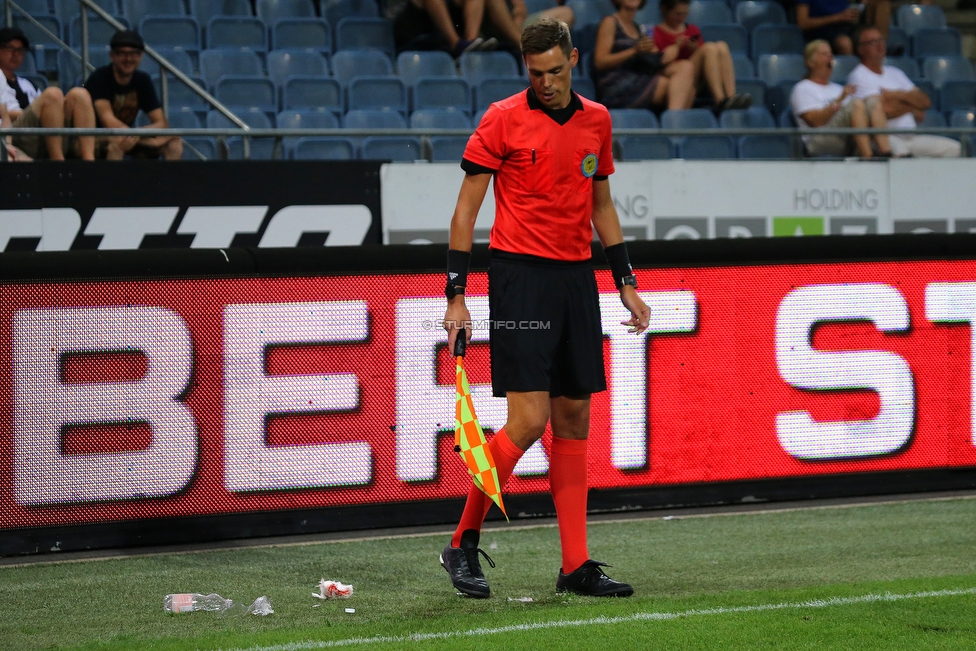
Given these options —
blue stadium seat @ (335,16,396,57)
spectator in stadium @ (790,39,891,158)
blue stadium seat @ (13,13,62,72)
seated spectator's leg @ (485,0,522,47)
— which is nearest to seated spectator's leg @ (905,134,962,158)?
spectator in stadium @ (790,39,891,158)

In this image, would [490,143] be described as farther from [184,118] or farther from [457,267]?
[184,118]

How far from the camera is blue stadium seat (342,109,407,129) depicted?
9195 mm

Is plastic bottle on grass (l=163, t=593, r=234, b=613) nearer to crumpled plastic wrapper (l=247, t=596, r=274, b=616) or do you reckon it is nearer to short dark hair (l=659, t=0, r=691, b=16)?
crumpled plastic wrapper (l=247, t=596, r=274, b=616)

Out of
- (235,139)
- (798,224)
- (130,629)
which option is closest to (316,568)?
(130,629)

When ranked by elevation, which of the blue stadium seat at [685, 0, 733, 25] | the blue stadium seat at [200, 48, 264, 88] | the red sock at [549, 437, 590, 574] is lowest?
the red sock at [549, 437, 590, 574]

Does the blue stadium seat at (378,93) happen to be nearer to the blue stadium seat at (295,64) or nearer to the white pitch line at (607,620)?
the blue stadium seat at (295,64)

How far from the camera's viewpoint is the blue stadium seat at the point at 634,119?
9641mm

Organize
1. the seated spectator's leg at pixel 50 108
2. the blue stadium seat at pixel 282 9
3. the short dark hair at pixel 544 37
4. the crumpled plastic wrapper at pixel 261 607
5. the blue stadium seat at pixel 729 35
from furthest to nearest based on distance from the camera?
the blue stadium seat at pixel 729 35, the blue stadium seat at pixel 282 9, the seated spectator's leg at pixel 50 108, the crumpled plastic wrapper at pixel 261 607, the short dark hair at pixel 544 37

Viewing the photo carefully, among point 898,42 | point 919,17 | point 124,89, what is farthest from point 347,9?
point 919,17

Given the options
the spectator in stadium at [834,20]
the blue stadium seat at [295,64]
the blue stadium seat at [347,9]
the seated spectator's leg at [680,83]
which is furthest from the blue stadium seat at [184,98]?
the spectator in stadium at [834,20]

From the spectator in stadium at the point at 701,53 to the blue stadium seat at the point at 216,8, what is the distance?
3.32 metres

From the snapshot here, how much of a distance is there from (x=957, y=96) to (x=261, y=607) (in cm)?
906

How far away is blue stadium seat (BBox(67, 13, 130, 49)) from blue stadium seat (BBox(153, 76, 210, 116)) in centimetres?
70

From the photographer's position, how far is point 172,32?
964 cm
